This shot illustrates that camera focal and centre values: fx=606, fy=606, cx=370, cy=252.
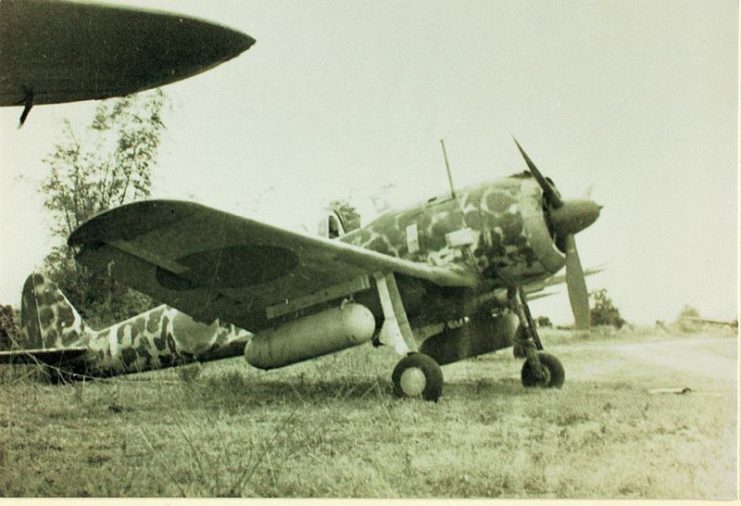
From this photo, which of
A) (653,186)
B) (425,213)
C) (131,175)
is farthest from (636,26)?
(131,175)

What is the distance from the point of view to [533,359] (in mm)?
5746

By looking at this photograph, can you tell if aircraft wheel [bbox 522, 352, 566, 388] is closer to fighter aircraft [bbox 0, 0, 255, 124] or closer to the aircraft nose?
the aircraft nose

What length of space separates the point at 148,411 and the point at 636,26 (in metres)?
4.41

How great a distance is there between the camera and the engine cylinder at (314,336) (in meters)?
4.82

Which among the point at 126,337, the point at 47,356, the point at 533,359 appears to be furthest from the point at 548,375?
the point at 47,356

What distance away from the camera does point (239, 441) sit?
3480mm

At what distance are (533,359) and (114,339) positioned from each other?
432 centimetres

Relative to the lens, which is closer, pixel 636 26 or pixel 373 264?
pixel 636 26

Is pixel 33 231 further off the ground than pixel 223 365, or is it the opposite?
pixel 33 231

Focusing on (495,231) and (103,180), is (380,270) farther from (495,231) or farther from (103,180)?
(103,180)

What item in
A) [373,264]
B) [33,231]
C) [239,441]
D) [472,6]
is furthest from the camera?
[33,231]

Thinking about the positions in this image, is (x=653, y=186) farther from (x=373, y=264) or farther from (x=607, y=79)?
(x=373, y=264)

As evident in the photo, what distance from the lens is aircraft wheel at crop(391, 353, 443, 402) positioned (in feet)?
15.1

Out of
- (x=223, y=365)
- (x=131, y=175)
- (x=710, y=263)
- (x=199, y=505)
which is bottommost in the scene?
(x=223, y=365)
